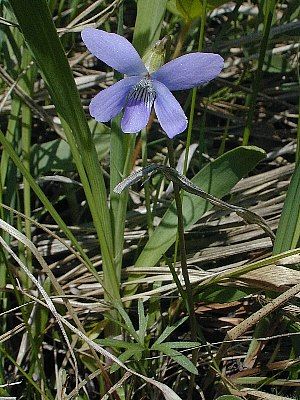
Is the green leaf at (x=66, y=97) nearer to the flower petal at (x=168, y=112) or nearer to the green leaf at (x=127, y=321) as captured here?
the green leaf at (x=127, y=321)

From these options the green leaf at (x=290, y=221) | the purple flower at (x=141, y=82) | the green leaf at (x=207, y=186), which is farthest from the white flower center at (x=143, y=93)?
the green leaf at (x=290, y=221)

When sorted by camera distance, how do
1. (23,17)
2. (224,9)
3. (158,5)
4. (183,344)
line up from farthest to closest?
(224,9) → (158,5) → (183,344) → (23,17)

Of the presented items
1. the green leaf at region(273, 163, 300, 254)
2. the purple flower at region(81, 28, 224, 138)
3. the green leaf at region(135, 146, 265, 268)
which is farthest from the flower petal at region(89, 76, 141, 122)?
the green leaf at region(273, 163, 300, 254)

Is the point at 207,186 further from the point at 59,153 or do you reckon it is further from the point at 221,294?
the point at 59,153

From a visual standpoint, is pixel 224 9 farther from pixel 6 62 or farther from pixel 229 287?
pixel 229 287

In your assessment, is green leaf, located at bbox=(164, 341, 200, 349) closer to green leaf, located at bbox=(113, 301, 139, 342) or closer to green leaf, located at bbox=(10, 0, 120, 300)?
green leaf, located at bbox=(113, 301, 139, 342)

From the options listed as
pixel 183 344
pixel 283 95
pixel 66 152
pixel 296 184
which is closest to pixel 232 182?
pixel 296 184

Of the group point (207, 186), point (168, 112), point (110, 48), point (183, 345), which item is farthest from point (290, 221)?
point (110, 48)
